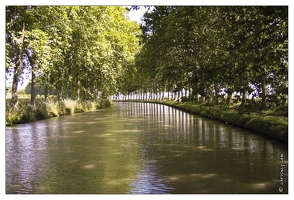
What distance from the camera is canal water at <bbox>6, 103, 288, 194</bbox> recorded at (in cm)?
632

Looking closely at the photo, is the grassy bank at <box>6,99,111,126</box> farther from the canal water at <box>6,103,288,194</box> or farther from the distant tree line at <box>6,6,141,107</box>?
the canal water at <box>6,103,288,194</box>

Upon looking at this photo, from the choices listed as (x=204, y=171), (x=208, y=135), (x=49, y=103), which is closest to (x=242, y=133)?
(x=208, y=135)

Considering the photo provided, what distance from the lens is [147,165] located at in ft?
27.1

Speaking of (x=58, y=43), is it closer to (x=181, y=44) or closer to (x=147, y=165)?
(x=181, y=44)

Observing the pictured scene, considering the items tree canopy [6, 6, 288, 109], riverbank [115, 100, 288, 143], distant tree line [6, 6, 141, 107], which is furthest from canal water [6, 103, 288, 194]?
distant tree line [6, 6, 141, 107]

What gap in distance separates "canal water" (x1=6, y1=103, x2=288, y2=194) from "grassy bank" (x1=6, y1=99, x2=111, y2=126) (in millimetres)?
7562

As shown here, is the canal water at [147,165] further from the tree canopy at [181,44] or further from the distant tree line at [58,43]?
the distant tree line at [58,43]

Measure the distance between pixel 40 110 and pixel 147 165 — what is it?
18.1 meters

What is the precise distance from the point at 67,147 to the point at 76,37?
867 inches

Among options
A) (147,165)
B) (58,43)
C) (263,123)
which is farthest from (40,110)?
(147,165)

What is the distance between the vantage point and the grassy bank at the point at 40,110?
A: 2027cm

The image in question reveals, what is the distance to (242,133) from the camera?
1451 centimetres

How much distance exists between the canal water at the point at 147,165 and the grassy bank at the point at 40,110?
7.56m

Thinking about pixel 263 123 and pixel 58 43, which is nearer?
pixel 263 123
